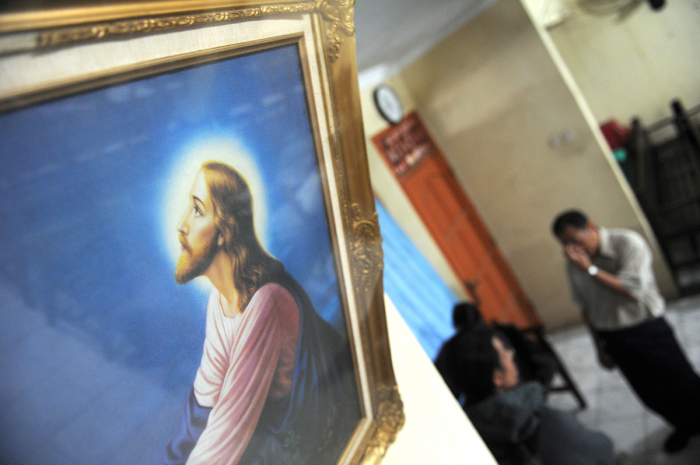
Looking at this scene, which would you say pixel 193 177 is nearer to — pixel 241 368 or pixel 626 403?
pixel 241 368

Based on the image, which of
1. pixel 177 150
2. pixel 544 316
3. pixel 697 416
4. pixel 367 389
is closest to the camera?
pixel 177 150

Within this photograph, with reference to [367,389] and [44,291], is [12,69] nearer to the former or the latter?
[44,291]

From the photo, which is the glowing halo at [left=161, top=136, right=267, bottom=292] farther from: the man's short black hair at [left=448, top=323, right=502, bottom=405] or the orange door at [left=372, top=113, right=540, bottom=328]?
the orange door at [left=372, top=113, right=540, bottom=328]

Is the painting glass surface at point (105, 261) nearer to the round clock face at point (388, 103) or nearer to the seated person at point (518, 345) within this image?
the seated person at point (518, 345)

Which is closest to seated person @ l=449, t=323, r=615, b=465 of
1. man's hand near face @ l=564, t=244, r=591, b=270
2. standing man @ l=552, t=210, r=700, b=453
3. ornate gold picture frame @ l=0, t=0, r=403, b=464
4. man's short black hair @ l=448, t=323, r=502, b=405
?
man's short black hair @ l=448, t=323, r=502, b=405

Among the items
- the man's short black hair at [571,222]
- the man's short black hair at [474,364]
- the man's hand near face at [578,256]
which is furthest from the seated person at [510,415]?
the man's short black hair at [571,222]

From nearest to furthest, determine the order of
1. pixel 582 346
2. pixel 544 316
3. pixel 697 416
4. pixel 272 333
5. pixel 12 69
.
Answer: pixel 12 69
pixel 272 333
pixel 697 416
pixel 582 346
pixel 544 316

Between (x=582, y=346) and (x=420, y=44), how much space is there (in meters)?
2.27

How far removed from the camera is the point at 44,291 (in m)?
0.40

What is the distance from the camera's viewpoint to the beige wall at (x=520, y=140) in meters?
3.32

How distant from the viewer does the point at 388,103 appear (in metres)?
2.87

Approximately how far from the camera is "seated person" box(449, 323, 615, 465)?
1.15 meters

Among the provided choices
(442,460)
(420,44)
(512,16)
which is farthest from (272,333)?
(512,16)

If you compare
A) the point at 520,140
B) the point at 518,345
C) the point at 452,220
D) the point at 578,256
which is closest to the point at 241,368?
the point at 518,345
